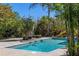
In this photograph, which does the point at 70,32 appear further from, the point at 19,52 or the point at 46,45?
the point at 19,52

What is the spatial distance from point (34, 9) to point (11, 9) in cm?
62

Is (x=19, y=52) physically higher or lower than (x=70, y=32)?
lower

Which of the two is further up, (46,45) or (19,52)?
(46,45)

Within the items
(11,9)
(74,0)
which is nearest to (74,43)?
(74,0)

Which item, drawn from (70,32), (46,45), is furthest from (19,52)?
(70,32)

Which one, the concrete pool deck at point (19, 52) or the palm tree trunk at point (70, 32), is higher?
the palm tree trunk at point (70, 32)

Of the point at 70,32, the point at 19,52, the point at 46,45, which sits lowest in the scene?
the point at 19,52

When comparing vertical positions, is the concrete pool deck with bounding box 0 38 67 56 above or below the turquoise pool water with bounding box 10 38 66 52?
below

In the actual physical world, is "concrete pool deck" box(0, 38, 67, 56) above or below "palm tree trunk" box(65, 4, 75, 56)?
below

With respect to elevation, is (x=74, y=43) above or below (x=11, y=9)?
below

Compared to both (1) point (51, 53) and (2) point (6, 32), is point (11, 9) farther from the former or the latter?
(1) point (51, 53)

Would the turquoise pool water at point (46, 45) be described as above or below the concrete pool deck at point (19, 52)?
above

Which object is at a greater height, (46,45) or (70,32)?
(70,32)

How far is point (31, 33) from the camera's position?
39.4 feet
